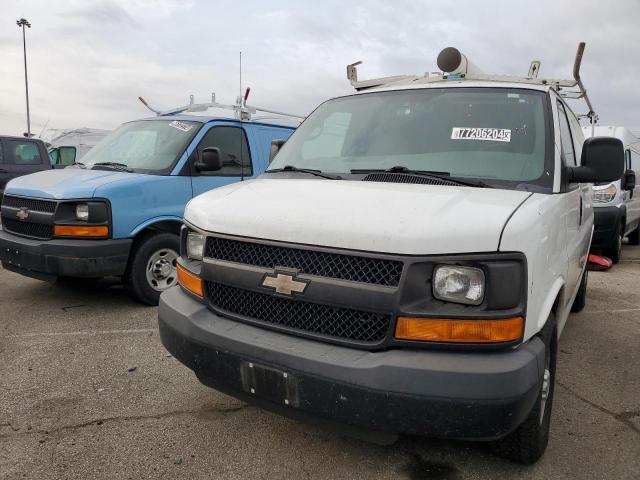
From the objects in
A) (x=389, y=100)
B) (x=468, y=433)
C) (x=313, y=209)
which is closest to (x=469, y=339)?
(x=468, y=433)

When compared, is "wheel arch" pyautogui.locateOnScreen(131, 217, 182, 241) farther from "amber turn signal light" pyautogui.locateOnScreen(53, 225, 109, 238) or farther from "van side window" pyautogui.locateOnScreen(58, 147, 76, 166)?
"van side window" pyautogui.locateOnScreen(58, 147, 76, 166)

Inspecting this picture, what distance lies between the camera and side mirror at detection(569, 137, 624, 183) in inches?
114

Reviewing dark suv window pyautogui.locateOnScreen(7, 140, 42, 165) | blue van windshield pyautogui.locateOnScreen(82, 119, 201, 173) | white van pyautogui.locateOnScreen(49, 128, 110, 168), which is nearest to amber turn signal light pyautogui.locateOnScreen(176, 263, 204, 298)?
blue van windshield pyautogui.locateOnScreen(82, 119, 201, 173)

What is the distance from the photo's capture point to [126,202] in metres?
5.06

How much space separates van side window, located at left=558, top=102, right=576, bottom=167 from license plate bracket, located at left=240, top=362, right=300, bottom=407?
205 cm

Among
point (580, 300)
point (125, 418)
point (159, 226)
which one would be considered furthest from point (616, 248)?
point (125, 418)

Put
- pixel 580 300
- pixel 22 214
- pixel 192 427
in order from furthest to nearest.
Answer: pixel 580 300 → pixel 22 214 → pixel 192 427

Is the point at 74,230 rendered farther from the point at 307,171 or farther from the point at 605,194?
the point at 605,194

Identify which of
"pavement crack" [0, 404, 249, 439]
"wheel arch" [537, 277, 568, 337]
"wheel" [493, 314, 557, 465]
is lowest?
"pavement crack" [0, 404, 249, 439]

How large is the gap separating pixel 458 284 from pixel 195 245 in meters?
1.46

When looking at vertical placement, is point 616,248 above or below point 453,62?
below

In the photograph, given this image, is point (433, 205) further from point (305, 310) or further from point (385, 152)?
point (385, 152)

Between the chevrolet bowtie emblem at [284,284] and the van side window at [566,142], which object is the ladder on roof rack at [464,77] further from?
the chevrolet bowtie emblem at [284,284]

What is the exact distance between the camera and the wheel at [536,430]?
2.47 metres
